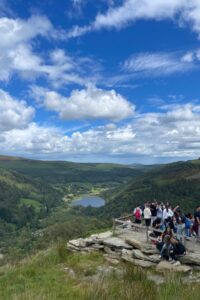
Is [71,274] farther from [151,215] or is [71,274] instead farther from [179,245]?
[151,215]

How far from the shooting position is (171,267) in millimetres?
15375

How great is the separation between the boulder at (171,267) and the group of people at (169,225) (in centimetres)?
53

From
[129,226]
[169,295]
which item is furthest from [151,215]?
[169,295]

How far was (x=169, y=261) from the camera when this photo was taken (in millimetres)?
16266

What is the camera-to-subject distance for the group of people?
16.4 m

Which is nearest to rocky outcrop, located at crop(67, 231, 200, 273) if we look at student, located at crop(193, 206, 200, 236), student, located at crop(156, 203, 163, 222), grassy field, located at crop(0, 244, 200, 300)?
grassy field, located at crop(0, 244, 200, 300)

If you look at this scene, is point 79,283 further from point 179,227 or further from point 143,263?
point 179,227

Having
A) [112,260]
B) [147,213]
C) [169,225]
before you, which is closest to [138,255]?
[112,260]

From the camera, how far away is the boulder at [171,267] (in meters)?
15.0

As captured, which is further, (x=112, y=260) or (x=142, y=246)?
(x=142, y=246)

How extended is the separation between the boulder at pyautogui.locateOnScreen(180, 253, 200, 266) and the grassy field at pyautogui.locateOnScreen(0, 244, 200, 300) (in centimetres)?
345

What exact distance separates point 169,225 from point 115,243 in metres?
3.00

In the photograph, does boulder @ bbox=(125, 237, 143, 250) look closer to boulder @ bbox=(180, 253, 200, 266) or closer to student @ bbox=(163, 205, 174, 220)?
student @ bbox=(163, 205, 174, 220)

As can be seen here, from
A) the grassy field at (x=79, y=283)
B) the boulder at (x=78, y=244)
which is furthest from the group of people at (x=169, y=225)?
the boulder at (x=78, y=244)
